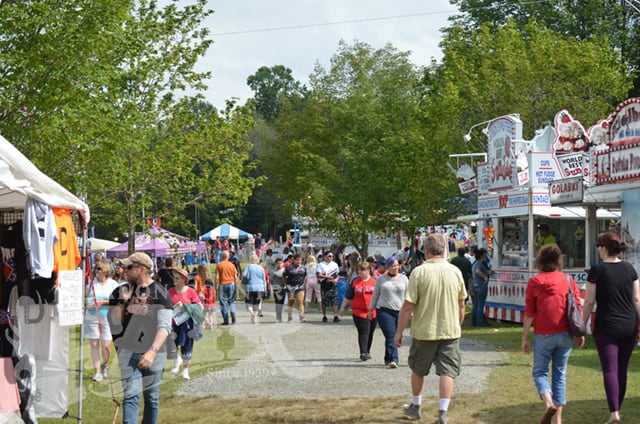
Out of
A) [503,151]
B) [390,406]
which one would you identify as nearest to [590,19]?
[503,151]

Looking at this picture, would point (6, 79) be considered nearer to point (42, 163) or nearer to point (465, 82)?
point (42, 163)

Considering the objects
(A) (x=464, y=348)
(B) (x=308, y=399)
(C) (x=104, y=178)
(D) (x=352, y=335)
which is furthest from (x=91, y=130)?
(B) (x=308, y=399)

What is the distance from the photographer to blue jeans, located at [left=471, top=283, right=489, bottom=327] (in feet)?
65.5

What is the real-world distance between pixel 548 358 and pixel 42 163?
13361mm

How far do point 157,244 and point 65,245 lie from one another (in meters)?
27.7

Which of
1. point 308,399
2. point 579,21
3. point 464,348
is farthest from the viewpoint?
point 579,21

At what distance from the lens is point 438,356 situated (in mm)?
8719

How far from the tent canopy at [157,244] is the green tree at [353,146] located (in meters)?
6.76

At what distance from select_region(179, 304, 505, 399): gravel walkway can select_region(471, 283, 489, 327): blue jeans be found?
9.45ft

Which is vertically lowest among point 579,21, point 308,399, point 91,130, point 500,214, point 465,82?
point 308,399

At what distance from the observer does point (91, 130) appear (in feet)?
60.9

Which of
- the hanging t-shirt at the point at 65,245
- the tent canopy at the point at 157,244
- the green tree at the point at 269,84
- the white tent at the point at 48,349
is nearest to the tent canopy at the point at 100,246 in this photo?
the tent canopy at the point at 157,244

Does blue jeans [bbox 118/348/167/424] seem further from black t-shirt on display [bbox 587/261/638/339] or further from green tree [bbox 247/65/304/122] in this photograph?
green tree [bbox 247/65/304/122]

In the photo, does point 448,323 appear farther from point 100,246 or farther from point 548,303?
point 100,246
